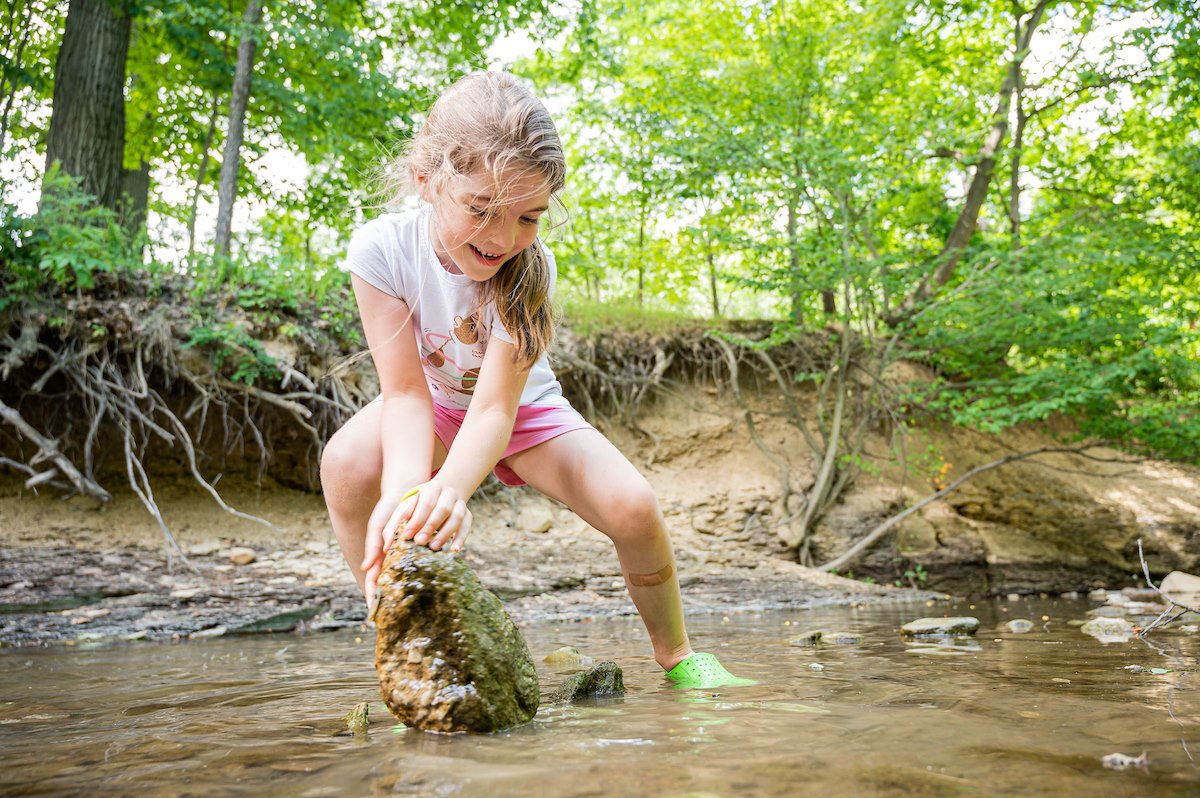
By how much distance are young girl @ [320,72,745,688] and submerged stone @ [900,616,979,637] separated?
1.75 meters

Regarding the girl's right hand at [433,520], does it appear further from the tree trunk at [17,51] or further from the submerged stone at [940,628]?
the tree trunk at [17,51]

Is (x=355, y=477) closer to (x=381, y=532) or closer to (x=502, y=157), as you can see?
(x=381, y=532)

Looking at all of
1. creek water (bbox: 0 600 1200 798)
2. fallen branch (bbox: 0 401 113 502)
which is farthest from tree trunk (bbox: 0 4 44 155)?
creek water (bbox: 0 600 1200 798)

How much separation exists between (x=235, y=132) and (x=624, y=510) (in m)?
6.05

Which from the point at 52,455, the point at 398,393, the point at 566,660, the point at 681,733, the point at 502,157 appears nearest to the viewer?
the point at 681,733

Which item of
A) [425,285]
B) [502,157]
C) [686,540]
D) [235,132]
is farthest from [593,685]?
[235,132]

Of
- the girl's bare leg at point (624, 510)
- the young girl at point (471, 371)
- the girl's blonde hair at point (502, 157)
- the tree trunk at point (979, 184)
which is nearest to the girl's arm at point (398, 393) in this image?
the young girl at point (471, 371)

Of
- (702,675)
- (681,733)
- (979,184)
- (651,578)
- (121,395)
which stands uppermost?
(979,184)

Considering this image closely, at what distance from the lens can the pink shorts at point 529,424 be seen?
2637 mm

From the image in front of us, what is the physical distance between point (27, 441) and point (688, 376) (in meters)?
6.58

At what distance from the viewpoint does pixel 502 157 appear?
6.63 feet

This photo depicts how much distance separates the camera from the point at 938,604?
633cm

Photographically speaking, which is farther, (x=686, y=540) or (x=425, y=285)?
(x=686, y=540)

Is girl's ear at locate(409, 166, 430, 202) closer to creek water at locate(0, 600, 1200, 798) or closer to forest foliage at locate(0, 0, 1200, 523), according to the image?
creek water at locate(0, 600, 1200, 798)
